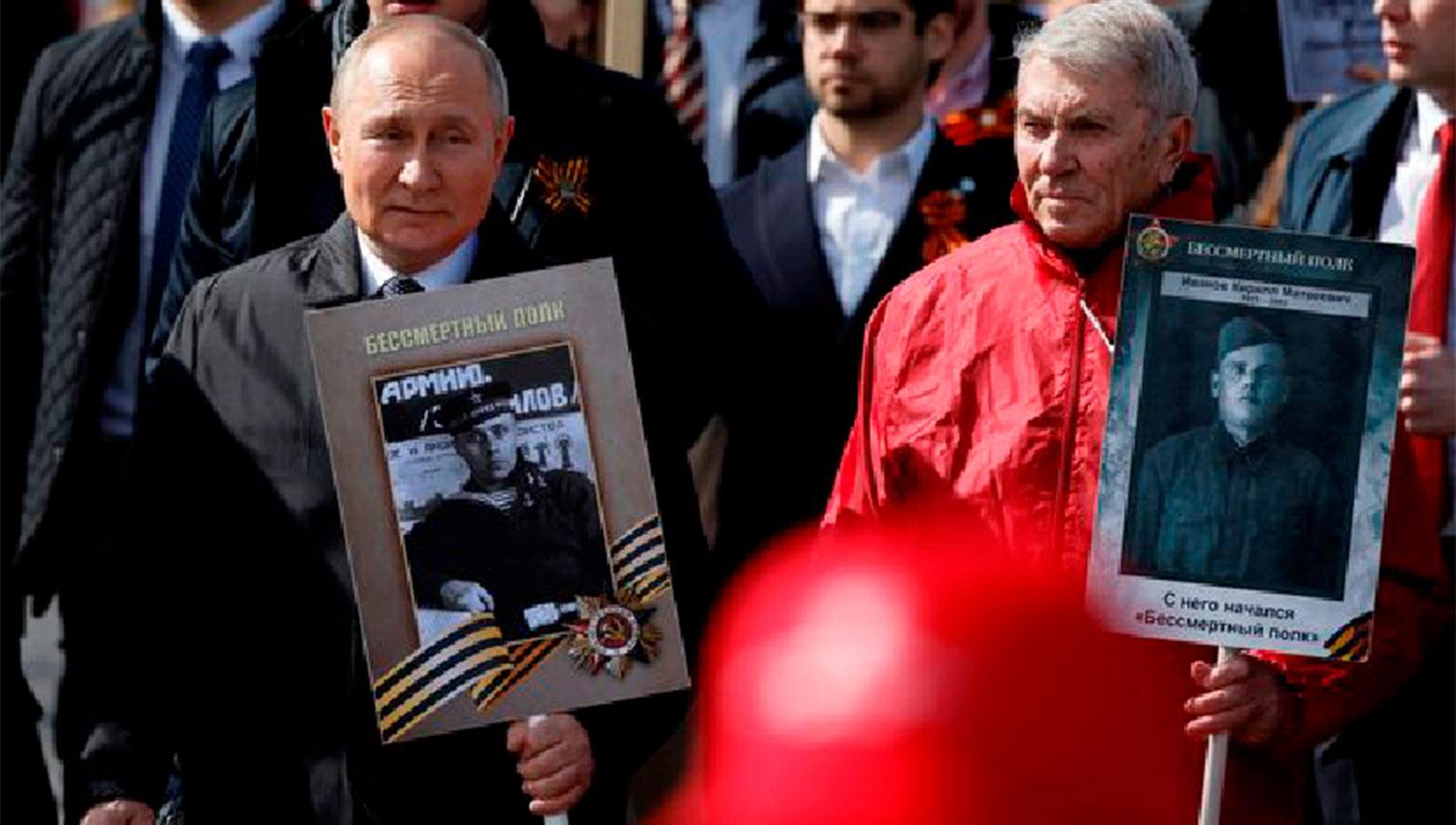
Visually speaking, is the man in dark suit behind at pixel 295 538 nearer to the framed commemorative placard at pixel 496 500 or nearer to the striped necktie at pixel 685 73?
the framed commemorative placard at pixel 496 500

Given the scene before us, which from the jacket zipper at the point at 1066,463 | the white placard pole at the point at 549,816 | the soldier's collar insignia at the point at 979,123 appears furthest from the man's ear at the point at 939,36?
the white placard pole at the point at 549,816

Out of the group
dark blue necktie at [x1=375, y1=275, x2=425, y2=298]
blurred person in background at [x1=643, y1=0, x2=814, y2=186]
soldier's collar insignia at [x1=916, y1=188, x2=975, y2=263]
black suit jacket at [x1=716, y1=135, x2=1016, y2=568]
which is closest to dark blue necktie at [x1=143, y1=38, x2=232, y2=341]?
black suit jacket at [x1=716, y1=135, x2=1016, y2=568]

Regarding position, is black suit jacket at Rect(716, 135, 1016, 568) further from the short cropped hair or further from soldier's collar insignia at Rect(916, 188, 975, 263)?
the short cropped hair

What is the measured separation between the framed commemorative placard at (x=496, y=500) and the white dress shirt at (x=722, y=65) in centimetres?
392

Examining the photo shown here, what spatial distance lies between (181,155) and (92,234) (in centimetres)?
24

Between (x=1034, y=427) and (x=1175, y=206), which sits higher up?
(x=1175, y=206)

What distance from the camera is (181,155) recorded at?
7.16 meters

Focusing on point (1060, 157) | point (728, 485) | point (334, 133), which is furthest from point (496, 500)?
point (728, 485)

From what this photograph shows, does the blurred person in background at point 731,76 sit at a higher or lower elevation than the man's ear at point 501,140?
lower

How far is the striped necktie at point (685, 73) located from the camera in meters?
9.16

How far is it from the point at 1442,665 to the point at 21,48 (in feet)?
12.9

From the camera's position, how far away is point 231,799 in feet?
17.6

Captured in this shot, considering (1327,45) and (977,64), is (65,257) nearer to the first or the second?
(977,64)

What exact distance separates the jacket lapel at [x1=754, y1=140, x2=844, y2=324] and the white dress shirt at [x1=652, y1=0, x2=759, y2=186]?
1.21 meters
